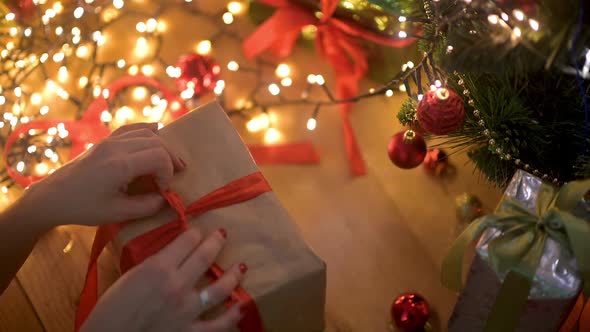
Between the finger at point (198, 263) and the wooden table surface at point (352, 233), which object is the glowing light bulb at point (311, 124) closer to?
the wooden table surface at point (352, 233)

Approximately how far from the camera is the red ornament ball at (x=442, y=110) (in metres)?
0.77

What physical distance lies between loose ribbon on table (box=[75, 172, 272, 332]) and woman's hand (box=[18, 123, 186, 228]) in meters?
0.03

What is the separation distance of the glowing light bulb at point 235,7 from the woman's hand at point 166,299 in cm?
73

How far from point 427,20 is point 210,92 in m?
0.52

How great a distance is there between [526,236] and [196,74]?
2.47ft

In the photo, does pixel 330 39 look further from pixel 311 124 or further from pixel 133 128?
pixel 133 128

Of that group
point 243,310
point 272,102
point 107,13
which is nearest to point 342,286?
point 243,310

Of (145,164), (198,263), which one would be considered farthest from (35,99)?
(198,263)

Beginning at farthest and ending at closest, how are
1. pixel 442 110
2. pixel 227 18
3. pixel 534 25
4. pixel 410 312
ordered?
1. pixel 227 18
2. pixel 410 312
3. pixel 442 110
4. pixel 534 25

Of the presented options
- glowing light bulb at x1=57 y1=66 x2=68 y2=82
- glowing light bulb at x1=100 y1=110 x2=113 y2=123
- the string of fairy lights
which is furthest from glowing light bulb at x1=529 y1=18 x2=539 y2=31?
glowing light bulb at x1=57 y1=66 x2=68 y2=82

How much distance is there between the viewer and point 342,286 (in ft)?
3.35

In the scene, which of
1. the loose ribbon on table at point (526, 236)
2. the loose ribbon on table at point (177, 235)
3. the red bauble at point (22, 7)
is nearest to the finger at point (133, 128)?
the loose ribbon on table at point (177, 235)

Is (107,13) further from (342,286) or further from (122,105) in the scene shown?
(342,286)

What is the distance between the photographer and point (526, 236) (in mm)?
697
